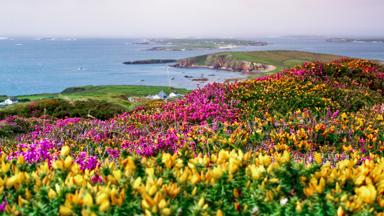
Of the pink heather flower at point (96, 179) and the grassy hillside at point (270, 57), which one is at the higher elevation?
the pink heather flower at point (96, 179)

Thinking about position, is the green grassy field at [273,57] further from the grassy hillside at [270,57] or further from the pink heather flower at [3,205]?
the pink heather flower at [3,205]

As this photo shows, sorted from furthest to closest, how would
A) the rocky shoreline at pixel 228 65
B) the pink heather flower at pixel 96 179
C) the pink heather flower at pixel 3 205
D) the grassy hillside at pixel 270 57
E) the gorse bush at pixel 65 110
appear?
the grassy hillside at pixel 270 57
the rocky shoreline at pixel 228 65
the gorse bush at pixel 65 110
the pink heather flower at pixel 96 179
the pink heather flower at pixel 3 205

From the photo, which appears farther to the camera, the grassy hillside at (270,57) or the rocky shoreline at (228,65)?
the grassy hillside at (270,57)

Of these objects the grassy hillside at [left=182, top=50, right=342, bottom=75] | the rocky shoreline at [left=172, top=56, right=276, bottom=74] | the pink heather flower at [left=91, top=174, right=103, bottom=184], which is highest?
the pink heather flower at [left=91, top=174, right=103, bottom=184]

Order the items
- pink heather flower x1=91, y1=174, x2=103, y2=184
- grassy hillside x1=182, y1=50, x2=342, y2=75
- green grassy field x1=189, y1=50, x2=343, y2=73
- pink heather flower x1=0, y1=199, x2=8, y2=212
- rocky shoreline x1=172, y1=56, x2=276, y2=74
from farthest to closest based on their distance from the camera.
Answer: grassy hillside x1=182, y1=50, x2=342, y2=75 → green grassy field x1=189, y1=50, x2=343, y2=73 → rocky shoreline x1=172, y1=56, x2=276, y2=74 → pink heather flower x1=91, y1=174, x2=103, y2=184 → pink heather flower x1=0, y1=199, x2=8, y2=212

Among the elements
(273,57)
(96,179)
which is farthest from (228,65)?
(96,179)

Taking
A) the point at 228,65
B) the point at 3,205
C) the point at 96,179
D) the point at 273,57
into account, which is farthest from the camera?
the point at 273,57

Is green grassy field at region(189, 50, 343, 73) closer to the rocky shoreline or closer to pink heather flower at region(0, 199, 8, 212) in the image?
the rocky shoreline

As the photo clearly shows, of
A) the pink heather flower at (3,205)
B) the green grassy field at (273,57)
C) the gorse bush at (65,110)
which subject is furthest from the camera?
the green grassy field at (273,57)

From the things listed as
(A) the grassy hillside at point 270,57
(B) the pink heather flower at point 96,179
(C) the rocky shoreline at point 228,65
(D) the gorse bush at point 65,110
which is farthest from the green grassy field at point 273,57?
(B) the pink heather flower at point 96,179

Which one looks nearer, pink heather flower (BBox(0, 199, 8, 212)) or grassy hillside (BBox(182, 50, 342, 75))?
pink heather flower (BBox(0, 199, 8, 212))

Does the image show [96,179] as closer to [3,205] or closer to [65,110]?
[3,205]

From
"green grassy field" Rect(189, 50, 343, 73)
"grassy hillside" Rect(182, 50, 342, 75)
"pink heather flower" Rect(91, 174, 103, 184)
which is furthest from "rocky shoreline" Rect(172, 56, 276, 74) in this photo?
"pink heather flower" Rect(91, 174, 103, 184)

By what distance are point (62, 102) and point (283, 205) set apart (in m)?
22.9
